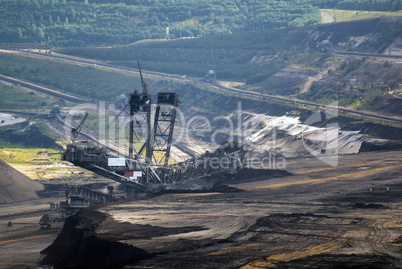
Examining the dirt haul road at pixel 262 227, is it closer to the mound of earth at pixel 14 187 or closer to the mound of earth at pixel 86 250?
the mound of earth at pixel 86 250

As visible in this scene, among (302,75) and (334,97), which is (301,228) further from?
(302,75)

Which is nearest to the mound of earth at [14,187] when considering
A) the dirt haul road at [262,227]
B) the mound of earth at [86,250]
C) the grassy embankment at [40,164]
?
the grassy embankment at [40,164]

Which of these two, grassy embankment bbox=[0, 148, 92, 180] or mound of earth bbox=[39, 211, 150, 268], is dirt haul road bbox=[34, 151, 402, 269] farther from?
grassy embankment bbox=[0, 148, 92, 180]

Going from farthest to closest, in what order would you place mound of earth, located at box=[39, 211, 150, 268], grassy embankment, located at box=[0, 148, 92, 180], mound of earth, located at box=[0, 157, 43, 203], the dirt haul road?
grassy embankment, located at box=[0, 148, 92, 180], mound of earth, located at box=[0, 157, 43, 203], mound of earth, located at box=[39, 211, 150, 268], the dirt haul road

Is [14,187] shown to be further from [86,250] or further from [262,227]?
[262,227]

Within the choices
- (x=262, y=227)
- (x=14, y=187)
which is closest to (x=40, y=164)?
(x=14, y=187)

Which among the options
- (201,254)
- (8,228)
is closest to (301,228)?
(201,254)

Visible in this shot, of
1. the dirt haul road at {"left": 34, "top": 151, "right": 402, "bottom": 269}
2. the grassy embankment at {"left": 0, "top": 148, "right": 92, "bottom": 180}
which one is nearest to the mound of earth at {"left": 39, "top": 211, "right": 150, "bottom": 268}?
the dirt haul road at {"left": 34, "top": 151, "right": 402, "bottom": 269}
